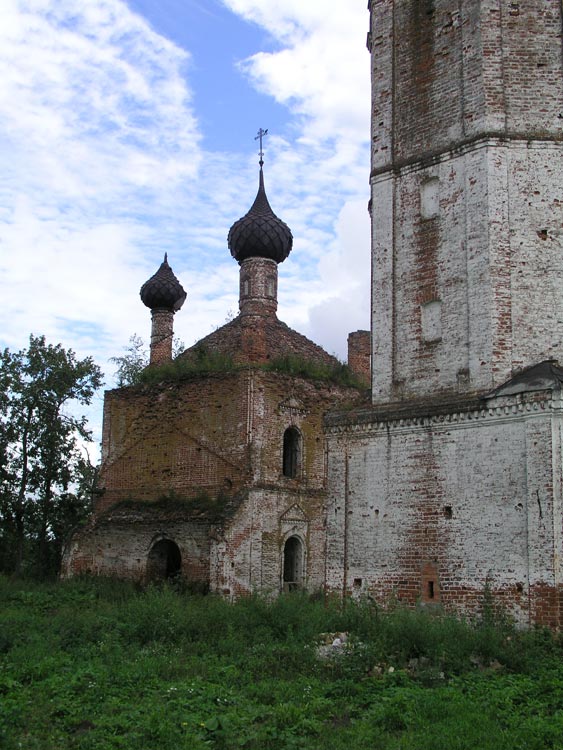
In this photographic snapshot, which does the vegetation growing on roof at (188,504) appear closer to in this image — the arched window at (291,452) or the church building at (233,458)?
the church building at (233,458)

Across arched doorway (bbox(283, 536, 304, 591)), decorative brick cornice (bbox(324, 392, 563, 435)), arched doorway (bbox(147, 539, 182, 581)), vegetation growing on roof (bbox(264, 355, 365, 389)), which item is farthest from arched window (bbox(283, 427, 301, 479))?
decorative brick cornice (bbox(324, 392, 563, 435))

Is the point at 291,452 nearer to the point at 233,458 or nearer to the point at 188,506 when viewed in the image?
the point at 233,458

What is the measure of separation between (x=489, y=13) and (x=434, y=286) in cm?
411

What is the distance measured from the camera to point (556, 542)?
10547mm

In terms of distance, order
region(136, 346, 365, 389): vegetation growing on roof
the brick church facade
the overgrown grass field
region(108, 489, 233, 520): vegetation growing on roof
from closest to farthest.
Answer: the overgrown grass field
the brick church facade
region(108, 489, 233, 520): vegetation growing on roof
region(136, 346, 365, 389): vegetation growing on roof

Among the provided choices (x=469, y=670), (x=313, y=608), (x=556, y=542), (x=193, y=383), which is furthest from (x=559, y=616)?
(x=193, y=383)

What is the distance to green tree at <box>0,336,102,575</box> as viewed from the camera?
23953 mm

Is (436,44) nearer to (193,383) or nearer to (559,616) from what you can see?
(559,616)

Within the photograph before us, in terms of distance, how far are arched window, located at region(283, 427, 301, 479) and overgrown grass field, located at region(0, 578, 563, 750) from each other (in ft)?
23.3

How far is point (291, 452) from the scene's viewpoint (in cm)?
2045

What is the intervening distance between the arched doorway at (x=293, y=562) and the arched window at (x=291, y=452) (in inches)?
61.7

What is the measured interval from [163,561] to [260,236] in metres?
8.24

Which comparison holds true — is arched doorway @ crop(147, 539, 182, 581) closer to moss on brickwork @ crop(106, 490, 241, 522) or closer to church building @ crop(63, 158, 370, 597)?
church building @ crop(63, 158, 370, 597)

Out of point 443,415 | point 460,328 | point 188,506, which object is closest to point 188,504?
point 188,506
